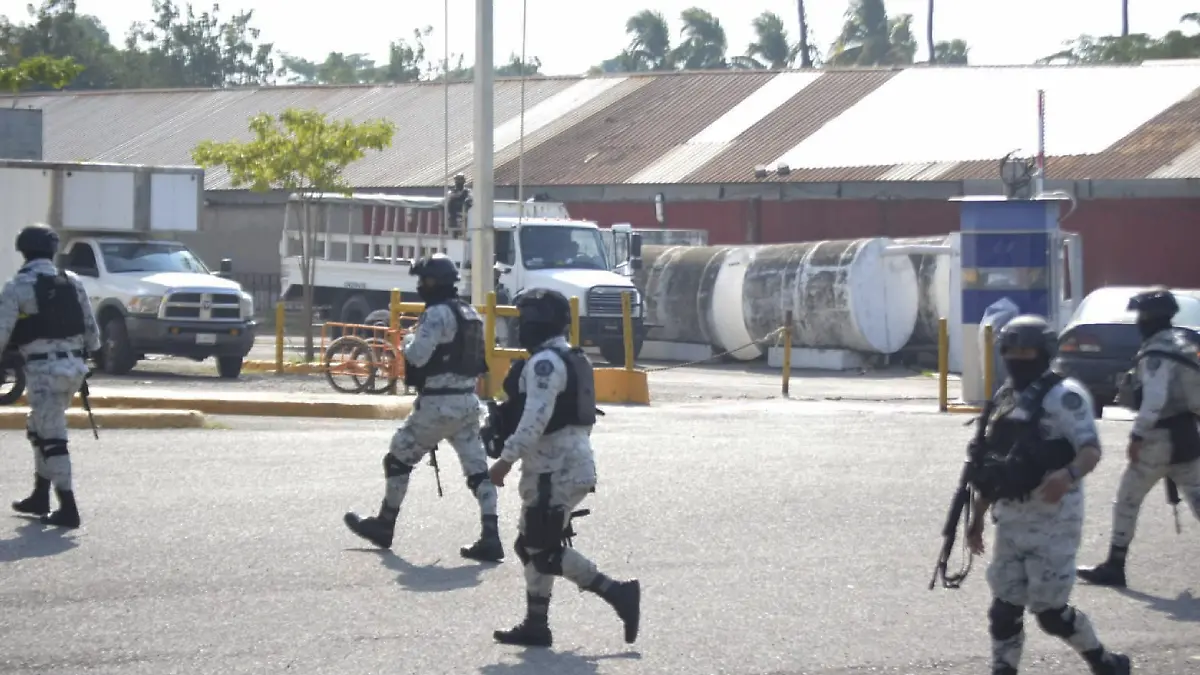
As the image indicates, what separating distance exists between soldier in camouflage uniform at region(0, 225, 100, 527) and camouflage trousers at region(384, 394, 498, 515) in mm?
2004

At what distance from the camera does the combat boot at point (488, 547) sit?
32.2 ft

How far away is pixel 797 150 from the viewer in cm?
4116

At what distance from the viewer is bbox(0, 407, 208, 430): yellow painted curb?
16031 mm

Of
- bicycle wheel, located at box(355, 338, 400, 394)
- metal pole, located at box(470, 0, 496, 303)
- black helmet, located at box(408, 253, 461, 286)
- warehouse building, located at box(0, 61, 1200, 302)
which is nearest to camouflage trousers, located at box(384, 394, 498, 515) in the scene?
black helmet, located at box(408, 253, 461, 286)

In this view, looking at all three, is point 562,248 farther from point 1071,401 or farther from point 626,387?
point 1071,401

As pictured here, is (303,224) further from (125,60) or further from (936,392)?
(125,60)

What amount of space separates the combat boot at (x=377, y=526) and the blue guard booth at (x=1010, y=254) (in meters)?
13.3

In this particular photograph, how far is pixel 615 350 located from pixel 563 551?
21.8 metres

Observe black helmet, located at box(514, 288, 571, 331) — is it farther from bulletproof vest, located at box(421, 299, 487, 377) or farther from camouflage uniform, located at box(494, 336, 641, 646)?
bulletproof vest, located at box(421, 299, 487, 377)

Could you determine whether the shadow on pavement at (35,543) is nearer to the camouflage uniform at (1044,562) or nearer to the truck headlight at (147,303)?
the camouflage uniform at (1044,562)

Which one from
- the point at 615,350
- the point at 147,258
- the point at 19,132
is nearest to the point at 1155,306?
the point at 147,258

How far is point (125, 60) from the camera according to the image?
308 feet

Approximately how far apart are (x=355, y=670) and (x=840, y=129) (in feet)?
118

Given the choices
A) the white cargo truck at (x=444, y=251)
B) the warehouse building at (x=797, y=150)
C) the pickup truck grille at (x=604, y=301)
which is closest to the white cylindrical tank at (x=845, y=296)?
the white cargo truck at (x=444, y=251)
